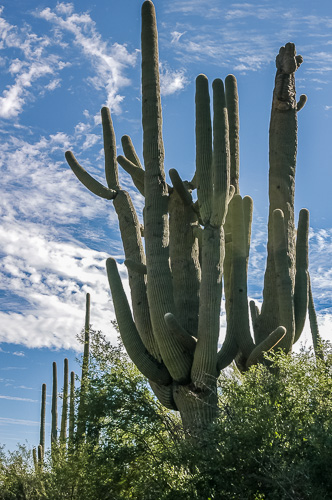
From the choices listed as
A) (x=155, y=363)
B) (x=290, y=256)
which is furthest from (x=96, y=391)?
(x=290, y=256)

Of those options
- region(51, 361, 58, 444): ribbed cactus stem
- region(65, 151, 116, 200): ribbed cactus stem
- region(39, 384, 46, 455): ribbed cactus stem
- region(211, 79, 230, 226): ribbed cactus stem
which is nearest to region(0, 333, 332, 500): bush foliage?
region(211, 79, 230, 226): ribbed cactus stem

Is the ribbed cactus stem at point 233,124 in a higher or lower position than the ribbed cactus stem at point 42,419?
higher

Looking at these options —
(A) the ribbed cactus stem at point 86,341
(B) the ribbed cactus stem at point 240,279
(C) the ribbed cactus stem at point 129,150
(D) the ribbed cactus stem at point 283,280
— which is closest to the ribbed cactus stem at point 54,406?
(A) the ribbed cactus stem at point 86,341

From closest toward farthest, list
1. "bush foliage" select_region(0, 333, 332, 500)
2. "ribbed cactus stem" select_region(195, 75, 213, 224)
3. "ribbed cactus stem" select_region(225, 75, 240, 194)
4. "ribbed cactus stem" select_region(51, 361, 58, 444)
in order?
"bush foliage" select_region(0, 333, 332, 500), "ribbed cactus stem" select_region(195, 75, 213, 224), "ribbed cactus stem" select_region(225, 75, 240, 194), "ribbed cactus stem" select_region(51, 361, 58, 444)

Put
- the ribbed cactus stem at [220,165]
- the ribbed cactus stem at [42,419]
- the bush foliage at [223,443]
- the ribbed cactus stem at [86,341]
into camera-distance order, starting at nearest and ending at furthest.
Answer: the bush foliage at [223,443], the ribbed cactus stem at [220,165], the ribbed cactus stem at [86,341], the ribbed cactus stem at [42,419]

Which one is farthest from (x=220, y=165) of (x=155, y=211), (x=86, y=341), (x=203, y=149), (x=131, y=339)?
(x=86, y=341)

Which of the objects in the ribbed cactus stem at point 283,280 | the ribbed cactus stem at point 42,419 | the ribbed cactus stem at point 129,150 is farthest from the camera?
the ribbed cactus stem at point 42,419

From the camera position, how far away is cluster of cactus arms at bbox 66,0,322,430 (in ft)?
41.0

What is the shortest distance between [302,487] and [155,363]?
5.06m

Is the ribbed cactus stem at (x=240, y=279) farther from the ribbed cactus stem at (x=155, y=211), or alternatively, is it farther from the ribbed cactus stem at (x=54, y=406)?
the ribbed cactus stem at (x=54, y=406)

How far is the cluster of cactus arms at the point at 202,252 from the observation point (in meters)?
12.5

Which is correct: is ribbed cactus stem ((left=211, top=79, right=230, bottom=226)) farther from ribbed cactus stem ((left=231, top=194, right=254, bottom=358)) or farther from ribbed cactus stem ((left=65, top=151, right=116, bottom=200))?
ribbed cactus stem ((left=65, top=151, right=116, bottom=200))

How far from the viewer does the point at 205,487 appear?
31.8 feet

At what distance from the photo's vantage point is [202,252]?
12781 mm
